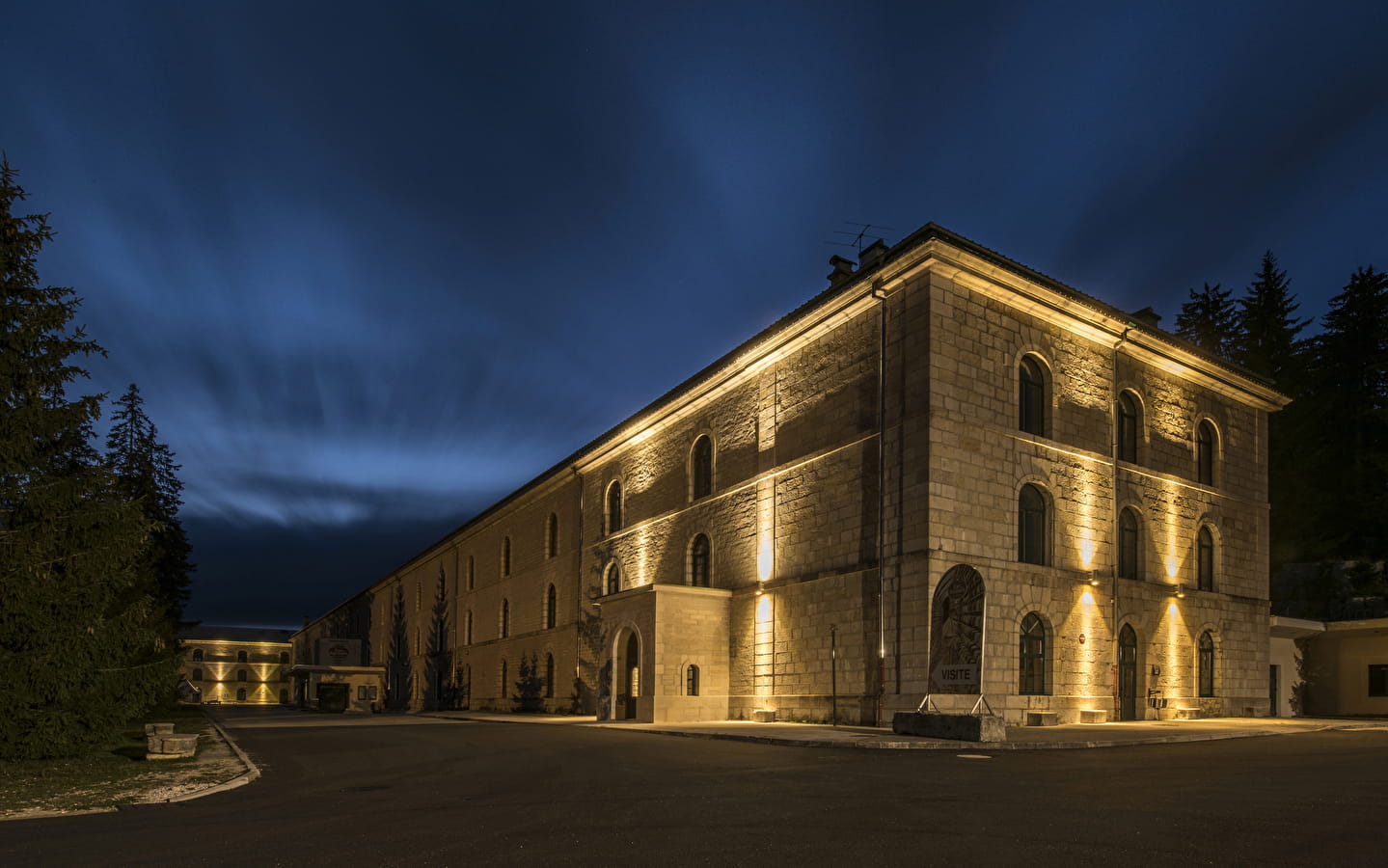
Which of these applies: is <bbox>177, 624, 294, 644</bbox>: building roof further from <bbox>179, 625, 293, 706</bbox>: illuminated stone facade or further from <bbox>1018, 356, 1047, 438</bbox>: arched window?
<bbox>1018, 356, 1047, 438</bbox>: arched window

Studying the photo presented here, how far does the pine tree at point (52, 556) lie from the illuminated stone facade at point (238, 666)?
10093 centimetres

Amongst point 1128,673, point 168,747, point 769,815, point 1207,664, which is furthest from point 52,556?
point 1207,664

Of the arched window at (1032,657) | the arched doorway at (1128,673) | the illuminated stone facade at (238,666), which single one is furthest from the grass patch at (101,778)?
the illuminated stone facade at (238,666)

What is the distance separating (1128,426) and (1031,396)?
3.88 m

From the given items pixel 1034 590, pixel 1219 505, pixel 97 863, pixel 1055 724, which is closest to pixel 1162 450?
pixel 1219 505

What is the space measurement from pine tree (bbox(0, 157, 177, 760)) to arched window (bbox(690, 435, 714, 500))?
54.9 ft

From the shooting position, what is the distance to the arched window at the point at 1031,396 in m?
21.2

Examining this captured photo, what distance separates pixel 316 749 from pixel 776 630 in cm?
1070

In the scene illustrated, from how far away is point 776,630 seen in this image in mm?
22859

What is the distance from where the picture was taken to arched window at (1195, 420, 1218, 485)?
84.8ft

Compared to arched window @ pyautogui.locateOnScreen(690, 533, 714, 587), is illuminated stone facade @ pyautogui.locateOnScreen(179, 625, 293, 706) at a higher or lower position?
lower

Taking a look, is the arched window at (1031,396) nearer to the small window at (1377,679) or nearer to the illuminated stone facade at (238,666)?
the small window at (1377,679)

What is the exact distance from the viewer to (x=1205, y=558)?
25.2 metres

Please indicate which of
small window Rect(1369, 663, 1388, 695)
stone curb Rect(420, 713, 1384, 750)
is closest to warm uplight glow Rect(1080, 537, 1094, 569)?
stone curb Rect(420, 713, 1384, 750)
